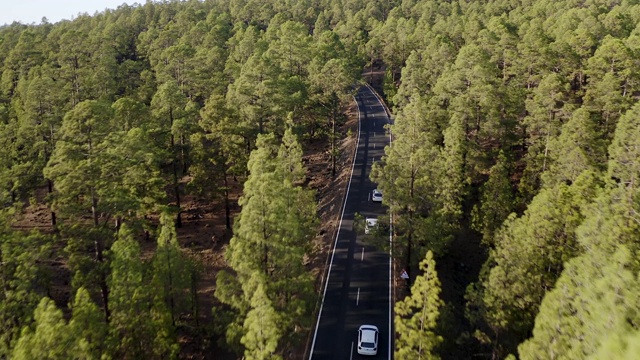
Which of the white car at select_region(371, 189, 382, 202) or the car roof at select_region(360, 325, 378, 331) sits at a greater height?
the white car at select_region(371, 189, 382, 202)

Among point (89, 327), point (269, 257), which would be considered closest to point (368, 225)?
point (269, 257)

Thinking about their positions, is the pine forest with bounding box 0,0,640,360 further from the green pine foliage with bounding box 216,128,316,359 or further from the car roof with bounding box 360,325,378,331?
the car roof with bounding box 360,325,378,331

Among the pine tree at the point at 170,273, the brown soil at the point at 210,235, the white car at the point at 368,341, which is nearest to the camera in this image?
the white car at the point at 368,341

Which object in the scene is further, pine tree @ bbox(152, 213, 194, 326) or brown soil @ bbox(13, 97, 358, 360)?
brown soil @ bbox(13, 97, 358, 360)

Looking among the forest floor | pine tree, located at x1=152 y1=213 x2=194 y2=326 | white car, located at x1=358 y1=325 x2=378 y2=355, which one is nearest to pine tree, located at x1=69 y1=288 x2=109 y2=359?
pine tree, located at x1=152 y1=213 x2=194 y2=326

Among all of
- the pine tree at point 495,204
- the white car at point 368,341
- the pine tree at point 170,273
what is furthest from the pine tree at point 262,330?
the pine tree at point 495,204

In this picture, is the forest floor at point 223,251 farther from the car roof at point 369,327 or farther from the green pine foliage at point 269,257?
the green pine foliage at point 269,257
